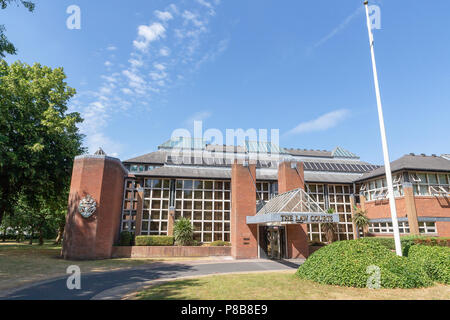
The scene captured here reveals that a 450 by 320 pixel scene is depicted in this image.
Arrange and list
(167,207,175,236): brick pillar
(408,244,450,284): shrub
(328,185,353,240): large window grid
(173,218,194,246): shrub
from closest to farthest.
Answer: (408,244,450,284): shrub
(173,218,194,246): shrub
(167,207,175,236): brick pillar
(328,185,353,240): large window grid

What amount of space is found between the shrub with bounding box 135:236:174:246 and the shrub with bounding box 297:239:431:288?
1517cm

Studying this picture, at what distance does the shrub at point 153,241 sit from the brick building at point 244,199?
94.1 inches

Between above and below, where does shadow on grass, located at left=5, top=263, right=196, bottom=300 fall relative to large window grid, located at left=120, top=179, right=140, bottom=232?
below

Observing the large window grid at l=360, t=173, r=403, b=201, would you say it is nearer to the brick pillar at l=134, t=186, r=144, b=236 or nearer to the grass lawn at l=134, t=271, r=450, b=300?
the grass lawn at l=134, t=271, r=450, b=300

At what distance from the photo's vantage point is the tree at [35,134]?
2012 centimetres

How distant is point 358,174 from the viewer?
35.0 metres

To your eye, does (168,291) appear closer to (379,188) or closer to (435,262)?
(435,262)

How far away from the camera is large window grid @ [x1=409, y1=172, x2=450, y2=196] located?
83.2 feet

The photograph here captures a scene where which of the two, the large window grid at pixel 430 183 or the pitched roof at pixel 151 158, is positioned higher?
the pitched roof at pixel 151 158

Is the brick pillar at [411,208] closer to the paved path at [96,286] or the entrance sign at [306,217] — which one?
the entrance sign at [306,217]

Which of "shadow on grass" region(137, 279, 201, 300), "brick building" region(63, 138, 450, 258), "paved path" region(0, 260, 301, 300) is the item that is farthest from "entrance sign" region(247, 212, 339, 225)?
"paved path" region(0, 260, 301, 300)

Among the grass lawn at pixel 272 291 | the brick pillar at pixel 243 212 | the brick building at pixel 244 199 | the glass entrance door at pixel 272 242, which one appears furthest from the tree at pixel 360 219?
the grass lawn at pixel 272 291

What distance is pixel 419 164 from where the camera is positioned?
26234mm

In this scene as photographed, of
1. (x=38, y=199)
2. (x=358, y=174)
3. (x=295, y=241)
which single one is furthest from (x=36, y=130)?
(x=358, y=174)
